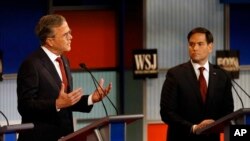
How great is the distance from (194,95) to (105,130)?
43.2 inches

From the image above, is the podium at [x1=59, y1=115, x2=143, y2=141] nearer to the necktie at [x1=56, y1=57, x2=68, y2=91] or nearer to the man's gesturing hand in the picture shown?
the man's gesturing hand

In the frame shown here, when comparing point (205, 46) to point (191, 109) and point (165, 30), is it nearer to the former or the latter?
point (191, 109)

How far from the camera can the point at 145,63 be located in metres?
8.16

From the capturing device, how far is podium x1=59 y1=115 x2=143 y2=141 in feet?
17.2

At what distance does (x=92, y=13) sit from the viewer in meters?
8.41

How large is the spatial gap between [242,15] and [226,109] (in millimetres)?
2371

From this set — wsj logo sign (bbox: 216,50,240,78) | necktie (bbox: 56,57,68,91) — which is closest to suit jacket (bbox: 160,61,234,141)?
necktie (bbox: 56,57,68,91)

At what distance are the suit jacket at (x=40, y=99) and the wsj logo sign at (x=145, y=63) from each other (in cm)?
247

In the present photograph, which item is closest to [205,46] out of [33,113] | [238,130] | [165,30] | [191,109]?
[191,109]

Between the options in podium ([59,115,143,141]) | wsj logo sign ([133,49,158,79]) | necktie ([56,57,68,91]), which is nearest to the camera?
podium ([59,115,143,141])

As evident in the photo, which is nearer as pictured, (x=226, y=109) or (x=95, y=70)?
(x=226, y=109)

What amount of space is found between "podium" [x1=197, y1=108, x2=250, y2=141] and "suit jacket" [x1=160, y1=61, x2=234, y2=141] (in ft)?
1.38

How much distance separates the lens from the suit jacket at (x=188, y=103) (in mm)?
6195

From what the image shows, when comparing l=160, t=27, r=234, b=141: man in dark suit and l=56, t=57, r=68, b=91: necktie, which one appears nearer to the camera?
l=56, t=57, r=68, b=91: necktie
